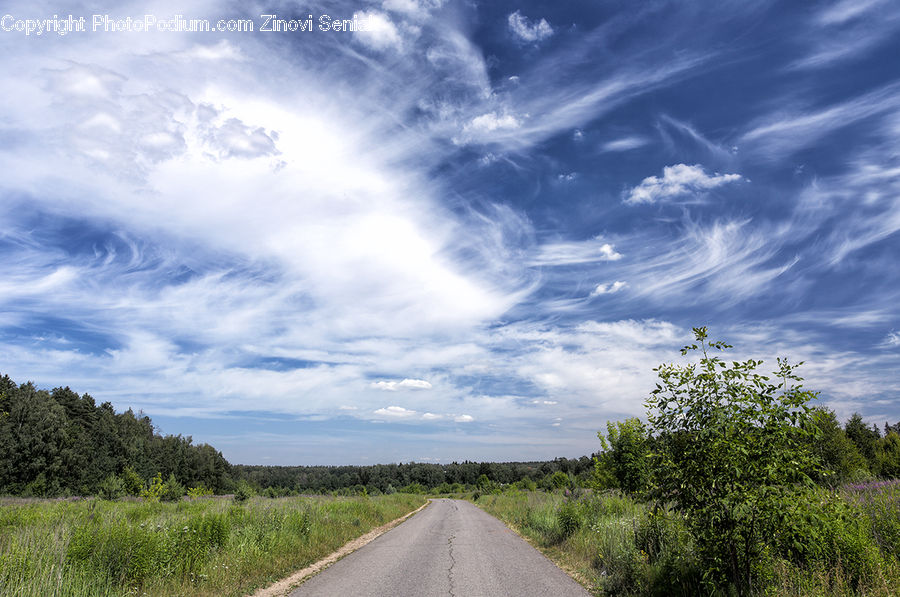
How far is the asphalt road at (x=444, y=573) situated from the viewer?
348 inches

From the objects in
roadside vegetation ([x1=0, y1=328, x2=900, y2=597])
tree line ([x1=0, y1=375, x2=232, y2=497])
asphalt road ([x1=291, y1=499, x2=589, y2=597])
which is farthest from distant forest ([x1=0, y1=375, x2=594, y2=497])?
roadside vegetation ([x1=0, y1=328, x2=900, y2=597])

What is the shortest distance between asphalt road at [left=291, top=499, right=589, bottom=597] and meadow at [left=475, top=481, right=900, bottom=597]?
3.21 feet

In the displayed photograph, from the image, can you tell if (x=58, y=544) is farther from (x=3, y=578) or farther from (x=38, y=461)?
(x=38, y=461)

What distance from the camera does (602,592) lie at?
28.3ft

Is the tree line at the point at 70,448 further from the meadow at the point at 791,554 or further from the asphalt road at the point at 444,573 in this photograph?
the meadow at the point at 791,554

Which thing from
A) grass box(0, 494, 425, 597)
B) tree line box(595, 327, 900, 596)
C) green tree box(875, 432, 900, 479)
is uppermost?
tree line box(595, 327, 900, 596)

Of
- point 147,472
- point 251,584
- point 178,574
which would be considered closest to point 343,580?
point 251,584

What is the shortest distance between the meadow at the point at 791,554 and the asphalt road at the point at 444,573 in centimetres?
98

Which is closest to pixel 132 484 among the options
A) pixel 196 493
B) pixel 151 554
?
pixel 196 493

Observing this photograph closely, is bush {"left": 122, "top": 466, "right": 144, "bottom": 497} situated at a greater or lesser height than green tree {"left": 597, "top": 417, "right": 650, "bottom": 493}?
lesser

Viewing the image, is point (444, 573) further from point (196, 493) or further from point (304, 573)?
point (196, 493)

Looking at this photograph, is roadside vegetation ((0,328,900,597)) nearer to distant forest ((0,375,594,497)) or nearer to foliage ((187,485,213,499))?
distant forest ((0,375,594,497))

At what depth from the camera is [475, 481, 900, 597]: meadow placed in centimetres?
550

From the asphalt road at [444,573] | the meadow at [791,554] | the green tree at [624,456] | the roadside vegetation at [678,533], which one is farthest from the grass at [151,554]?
the green tree at [624,456]
